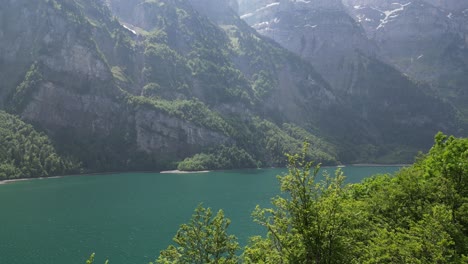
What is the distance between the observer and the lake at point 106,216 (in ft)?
250

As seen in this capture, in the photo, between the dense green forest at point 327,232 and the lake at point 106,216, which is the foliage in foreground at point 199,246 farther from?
the lake at point 106,216

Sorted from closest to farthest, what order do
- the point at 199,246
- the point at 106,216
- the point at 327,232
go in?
the point at 327,232 < the point at 199,246 < the point at 106,216

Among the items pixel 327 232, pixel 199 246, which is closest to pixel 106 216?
pixel 199 246

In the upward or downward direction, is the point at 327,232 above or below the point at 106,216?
above

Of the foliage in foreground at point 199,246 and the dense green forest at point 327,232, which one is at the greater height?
the dense green forest at point 327,232

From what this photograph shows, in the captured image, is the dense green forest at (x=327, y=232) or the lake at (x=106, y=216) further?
the lake at (x=106, y=216)

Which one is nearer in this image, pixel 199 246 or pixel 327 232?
pixel 327 232

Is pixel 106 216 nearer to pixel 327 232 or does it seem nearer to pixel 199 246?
pixel 199 246

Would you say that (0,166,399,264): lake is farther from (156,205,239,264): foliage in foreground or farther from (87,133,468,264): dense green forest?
(87,133,468,264): dense green forest

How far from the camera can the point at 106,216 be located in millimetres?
110312

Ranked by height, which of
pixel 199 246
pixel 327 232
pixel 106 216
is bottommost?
pixel 106 216

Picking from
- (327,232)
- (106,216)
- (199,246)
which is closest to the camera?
(327,232)

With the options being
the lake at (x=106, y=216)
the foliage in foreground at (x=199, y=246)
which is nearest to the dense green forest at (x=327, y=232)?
the foliage in foreground at (x=199, y=246)

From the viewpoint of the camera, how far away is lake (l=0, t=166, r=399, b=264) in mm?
76188
